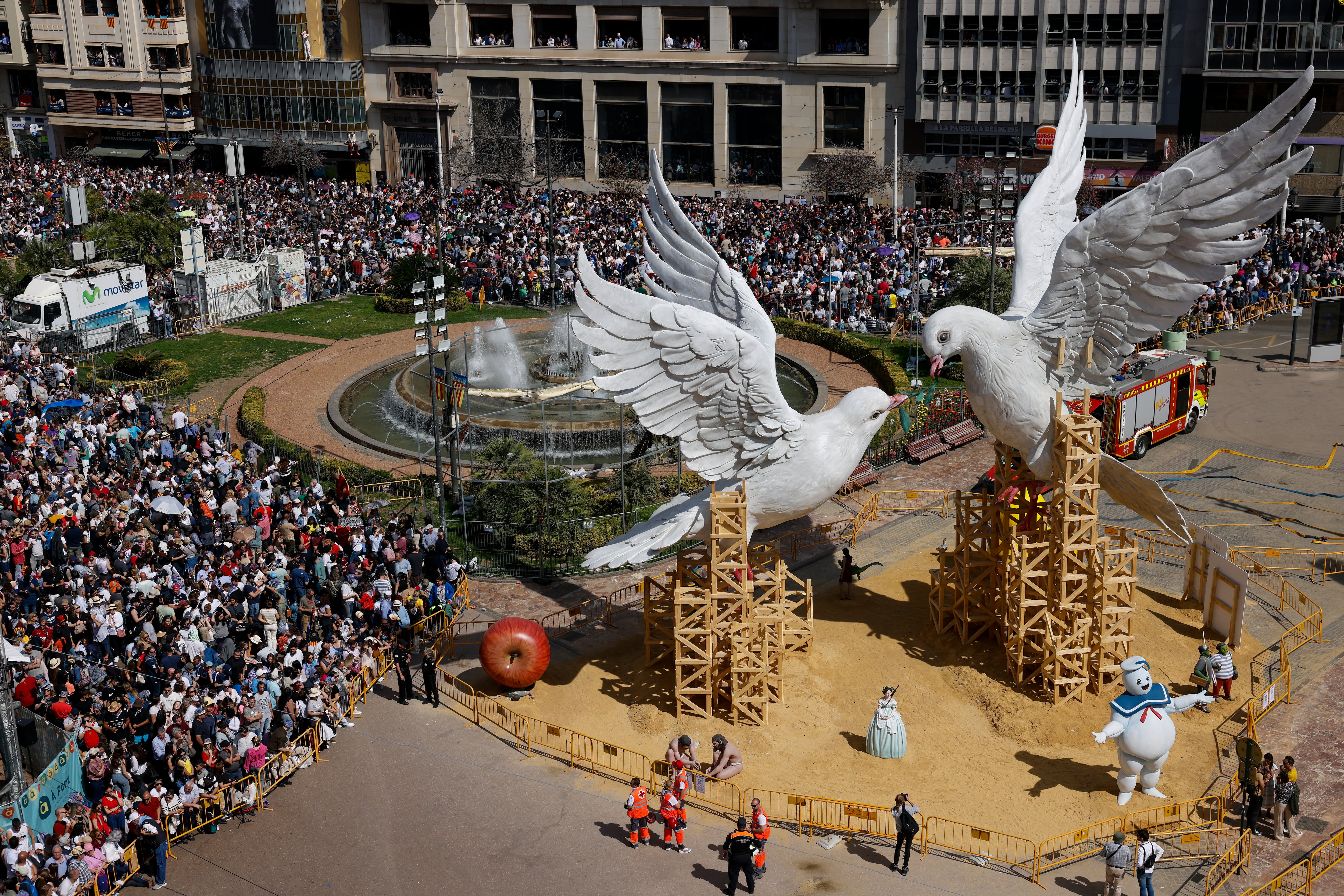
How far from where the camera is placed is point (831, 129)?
69062mm

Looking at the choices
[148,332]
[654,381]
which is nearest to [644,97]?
[148,332]

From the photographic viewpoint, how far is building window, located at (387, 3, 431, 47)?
7469cm

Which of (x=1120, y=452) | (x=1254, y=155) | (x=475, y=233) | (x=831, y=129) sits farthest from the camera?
(x=831, y=129)

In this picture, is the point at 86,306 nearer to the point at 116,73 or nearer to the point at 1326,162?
the point at 116,73

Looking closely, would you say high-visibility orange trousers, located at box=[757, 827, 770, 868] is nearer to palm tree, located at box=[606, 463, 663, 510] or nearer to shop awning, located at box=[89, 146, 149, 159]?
palm tree, located at box=[606, 463, 663, 510]

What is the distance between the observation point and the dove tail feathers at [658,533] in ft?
70.4

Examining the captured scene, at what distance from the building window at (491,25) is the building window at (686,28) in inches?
339

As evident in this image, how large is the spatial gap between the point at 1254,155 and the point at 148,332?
38.2 meters

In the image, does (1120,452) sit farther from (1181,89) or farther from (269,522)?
(1181,89)

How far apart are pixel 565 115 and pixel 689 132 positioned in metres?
6.96

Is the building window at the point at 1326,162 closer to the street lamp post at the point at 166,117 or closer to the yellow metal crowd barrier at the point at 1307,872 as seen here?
the yellow metal crowd barrier at the point at 1307,872

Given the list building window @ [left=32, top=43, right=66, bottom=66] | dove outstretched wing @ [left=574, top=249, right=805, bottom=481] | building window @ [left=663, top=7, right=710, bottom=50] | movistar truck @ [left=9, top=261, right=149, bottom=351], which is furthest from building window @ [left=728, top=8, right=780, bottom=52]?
dove outstretched wing @ [left=574, top=249, right=805, bottom=481]

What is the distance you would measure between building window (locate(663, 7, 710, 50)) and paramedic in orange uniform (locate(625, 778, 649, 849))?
57.7m

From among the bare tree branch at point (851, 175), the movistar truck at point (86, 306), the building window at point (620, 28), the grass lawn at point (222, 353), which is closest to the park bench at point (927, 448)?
the grass lawn at point (222, 353)
